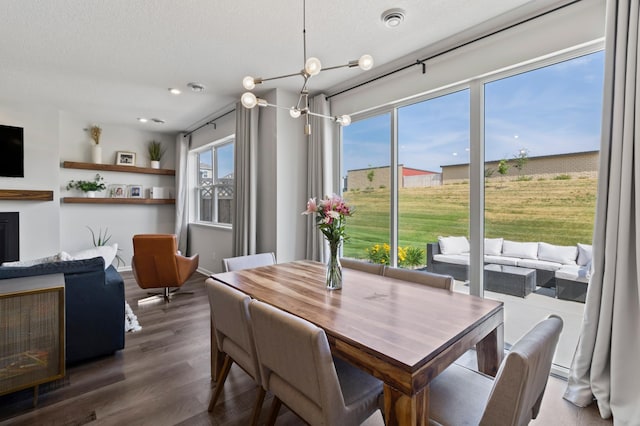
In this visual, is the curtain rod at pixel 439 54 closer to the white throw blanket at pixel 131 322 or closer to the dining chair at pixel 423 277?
the dining chair at pixel 423 277

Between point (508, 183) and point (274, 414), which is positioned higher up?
point (508, 183)

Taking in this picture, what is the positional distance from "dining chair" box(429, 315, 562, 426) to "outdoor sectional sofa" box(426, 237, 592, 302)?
4.28 ft

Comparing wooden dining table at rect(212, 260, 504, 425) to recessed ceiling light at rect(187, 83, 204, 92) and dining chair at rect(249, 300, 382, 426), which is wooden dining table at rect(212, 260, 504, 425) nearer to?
dining chair at rect(249, 300, 382, 426)

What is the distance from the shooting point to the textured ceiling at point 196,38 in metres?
2.18

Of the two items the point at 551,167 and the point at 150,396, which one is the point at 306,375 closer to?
the point at 150,396

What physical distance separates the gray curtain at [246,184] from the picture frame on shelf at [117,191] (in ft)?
9.86

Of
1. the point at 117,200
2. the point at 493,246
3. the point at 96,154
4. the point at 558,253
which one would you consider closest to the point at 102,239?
the point at 117,200

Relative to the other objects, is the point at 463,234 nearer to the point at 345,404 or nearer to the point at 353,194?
the point at 353,194

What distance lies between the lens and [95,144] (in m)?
5.41

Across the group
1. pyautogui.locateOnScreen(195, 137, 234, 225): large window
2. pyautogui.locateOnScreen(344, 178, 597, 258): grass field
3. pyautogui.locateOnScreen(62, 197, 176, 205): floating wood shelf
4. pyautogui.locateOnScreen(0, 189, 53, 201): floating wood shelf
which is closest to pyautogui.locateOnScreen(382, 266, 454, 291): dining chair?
pyautogui.locateOnScreen(344, 178, 597, 258): grass field

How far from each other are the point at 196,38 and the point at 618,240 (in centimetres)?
334

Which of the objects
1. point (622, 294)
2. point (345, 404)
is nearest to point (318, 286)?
point (345, 404)

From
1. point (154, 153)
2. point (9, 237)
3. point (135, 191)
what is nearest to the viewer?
point (9, 237)

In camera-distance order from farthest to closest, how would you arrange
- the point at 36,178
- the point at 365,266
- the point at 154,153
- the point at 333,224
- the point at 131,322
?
the point at 154,153 < the point at 36,178 < the point at 131,322 < the point at 365,266 < the point at 333,224
